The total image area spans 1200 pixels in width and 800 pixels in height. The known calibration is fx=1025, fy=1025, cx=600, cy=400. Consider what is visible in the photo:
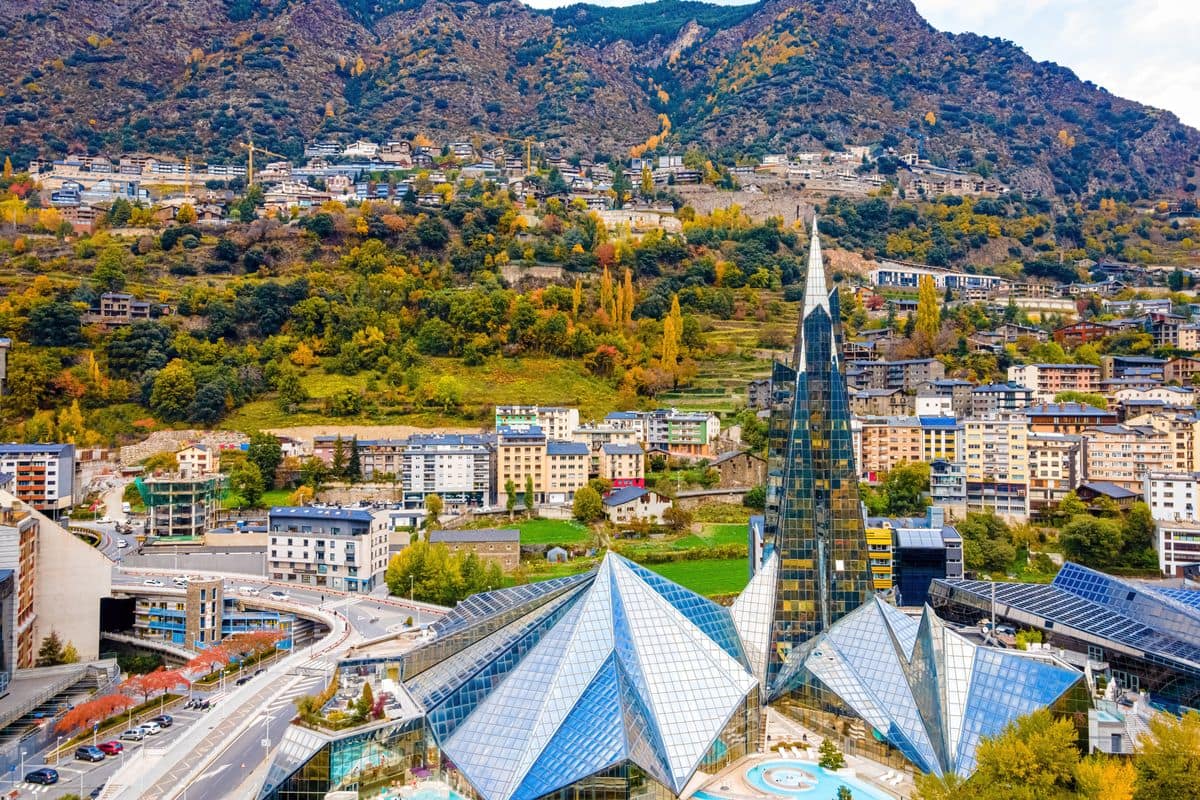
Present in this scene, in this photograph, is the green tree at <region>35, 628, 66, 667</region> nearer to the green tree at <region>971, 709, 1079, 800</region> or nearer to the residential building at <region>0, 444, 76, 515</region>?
the residential building at <region>0, 444, 76, 515</region>

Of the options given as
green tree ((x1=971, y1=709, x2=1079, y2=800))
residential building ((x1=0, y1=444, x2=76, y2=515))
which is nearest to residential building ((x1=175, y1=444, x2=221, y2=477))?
residential building ((x1=0, y1=444, x2=76, y2=515))

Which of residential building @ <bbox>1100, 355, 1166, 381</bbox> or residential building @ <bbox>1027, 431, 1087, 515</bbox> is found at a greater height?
residential building @ <bbox>1100, 355, 1166, 381</bbox>

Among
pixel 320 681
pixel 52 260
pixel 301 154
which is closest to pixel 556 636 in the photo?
pixel 320 681

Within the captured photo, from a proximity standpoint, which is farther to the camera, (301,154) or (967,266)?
(301,154)

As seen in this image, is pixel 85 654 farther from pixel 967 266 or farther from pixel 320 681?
pixel 967 266

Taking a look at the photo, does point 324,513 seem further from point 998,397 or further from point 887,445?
point 998,397

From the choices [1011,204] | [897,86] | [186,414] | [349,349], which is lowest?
[186,414]
